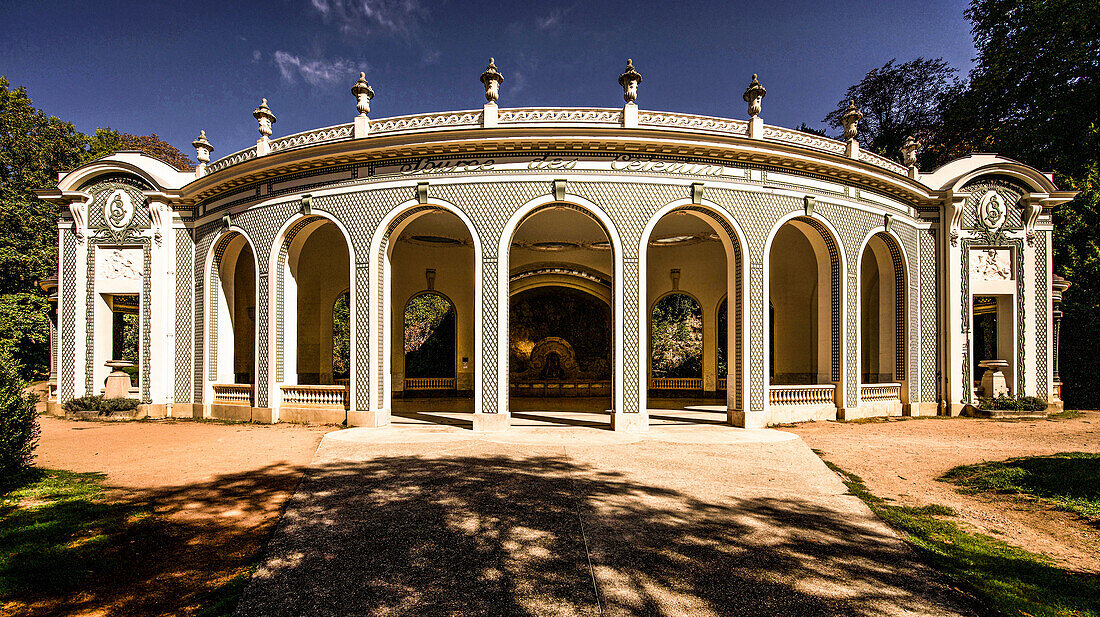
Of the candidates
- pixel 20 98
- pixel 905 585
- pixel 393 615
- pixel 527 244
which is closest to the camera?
pixel 393 615

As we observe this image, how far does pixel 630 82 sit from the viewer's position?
40.6 feet

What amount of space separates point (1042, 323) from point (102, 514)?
2437cm

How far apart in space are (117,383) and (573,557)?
1694 centimetres

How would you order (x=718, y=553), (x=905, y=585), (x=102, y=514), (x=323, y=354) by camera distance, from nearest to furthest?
(x=905, y=585) < (x=718, y=553) < (x=102, y=514) < (x=323, y=354)

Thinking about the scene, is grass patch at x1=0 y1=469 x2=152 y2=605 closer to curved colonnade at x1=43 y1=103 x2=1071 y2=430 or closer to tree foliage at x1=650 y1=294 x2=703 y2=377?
curved colonnade at x1=43 y1=103 x2=1071 y2=430

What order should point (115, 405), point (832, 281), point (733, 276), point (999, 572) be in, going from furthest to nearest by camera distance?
point (115, 405), point (832, 281), point (733, 276), point (999, 572)

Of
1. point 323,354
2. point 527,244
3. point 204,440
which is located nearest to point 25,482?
point 204,440

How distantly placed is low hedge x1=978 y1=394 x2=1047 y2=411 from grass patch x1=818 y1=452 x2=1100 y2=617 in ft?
42.1

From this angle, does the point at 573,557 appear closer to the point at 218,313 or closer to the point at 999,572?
the point at 999,572

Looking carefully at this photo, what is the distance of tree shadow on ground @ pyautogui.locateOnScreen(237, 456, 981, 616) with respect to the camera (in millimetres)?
3760

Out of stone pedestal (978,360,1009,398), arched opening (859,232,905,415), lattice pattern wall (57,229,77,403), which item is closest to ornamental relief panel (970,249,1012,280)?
stone pedestal (978,360,1009,398)

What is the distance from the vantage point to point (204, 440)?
10.6 m

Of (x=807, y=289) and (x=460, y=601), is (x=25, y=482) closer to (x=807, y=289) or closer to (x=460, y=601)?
(x=460, y=601)

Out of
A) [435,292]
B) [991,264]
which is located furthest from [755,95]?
[435,292]
